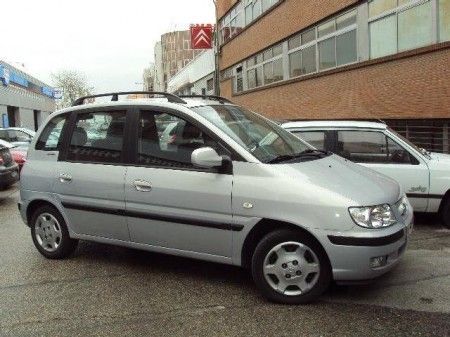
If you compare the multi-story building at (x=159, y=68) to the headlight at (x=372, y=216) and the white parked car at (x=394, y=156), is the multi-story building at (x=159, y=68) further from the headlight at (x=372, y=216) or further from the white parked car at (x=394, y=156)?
the headlight at (x=372, y=216)

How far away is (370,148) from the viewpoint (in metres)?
7.16

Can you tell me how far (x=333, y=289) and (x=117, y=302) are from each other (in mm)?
1830

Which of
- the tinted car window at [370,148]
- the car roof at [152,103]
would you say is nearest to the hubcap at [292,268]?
the car roof at [152,103]

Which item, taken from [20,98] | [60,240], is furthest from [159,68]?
[60,240]

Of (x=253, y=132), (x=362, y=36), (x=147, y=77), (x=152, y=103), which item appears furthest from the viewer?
(x=147, y=77)

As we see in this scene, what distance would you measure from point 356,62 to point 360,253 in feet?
39.9

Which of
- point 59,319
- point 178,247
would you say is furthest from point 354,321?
point 59,319

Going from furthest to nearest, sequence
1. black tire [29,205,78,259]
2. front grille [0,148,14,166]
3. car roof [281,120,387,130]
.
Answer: front grille [0,148,14,166]
car roof [281,120,387,130]
black tire [29,205,78,259]

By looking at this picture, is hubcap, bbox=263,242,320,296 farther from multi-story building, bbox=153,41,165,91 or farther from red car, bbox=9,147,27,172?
multi-story building, bbox=153,41,165,91

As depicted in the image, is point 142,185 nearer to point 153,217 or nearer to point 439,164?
point 153,217

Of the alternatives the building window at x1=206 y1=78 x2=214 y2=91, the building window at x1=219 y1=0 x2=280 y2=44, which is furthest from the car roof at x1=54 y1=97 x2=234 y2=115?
the building window at x1=206 y1=78 x2=214 y2=91

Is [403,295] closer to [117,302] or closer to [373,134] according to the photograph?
[117,302]

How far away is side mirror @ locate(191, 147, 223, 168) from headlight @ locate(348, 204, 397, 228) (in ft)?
3.73

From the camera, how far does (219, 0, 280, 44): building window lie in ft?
80.2
